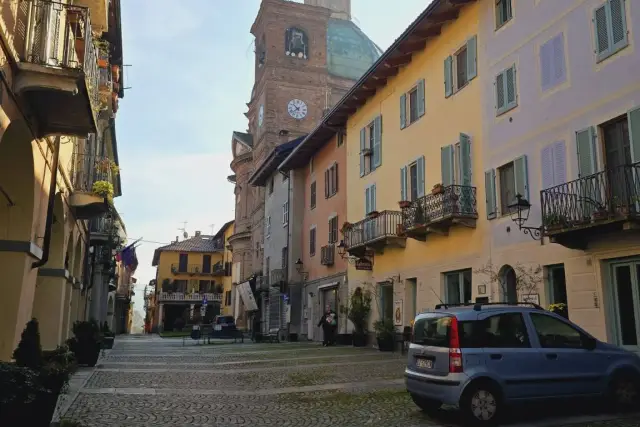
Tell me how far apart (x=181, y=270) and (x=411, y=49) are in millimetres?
59349

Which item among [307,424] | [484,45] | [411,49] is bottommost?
[307,424]

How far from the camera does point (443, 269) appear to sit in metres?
18.5

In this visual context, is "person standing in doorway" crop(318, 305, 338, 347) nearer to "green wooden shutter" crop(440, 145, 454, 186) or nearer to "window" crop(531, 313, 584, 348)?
"green wooden shutter" crop(440, 145, 454, 186)

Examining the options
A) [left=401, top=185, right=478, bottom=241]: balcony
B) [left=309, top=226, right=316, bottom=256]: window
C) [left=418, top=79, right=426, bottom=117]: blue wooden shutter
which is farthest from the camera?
[left=309, top=226, right=316, bottom=256]: window

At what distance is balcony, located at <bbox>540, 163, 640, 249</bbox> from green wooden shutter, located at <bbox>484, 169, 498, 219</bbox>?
2.51 m

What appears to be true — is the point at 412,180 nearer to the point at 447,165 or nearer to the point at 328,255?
the point at 447,165

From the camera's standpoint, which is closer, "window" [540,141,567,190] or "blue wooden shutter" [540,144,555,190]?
"window" [540,141,567,190]

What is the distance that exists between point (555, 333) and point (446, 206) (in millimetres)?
8608

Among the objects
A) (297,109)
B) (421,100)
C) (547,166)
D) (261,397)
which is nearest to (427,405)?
(261,397)

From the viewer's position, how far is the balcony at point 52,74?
8.02 metres

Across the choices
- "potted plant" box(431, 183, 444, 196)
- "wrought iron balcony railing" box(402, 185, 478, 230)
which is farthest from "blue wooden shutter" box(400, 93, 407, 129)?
"potted plant" box(431, 183, 444, 196)

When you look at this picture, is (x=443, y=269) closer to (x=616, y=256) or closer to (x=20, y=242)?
(x=616, y=256)

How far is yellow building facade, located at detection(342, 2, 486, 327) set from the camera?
56.9 feet

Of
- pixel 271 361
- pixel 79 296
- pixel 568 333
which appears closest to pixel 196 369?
pixel 271 361
